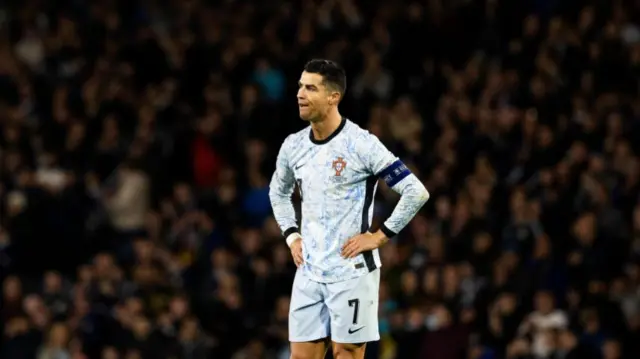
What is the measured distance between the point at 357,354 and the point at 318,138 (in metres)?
1.39

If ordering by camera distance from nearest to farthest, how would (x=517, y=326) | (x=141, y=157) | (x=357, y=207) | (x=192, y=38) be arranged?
1. (x=357, y=207)
2. (x=517, y=326)
3. (x=141, y=157)
4. (x=192, y=38)

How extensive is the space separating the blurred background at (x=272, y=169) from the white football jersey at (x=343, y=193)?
5.62m

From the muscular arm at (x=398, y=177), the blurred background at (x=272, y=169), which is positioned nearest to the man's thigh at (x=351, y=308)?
the muscular arm at (x=398, y=177)

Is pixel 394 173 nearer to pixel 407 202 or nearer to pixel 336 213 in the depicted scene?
pixel 407 202

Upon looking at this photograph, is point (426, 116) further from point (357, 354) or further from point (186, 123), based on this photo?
point (357, 354)

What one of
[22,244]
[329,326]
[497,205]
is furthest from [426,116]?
[329,326]

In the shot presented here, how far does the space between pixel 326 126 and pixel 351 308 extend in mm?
A: 1147

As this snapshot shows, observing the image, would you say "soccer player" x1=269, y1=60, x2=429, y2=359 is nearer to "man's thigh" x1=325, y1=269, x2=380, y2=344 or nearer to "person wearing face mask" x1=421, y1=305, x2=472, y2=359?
"man's thigh" x1=325, y1=269, x2=380, y2=344

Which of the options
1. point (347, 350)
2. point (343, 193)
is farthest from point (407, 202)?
point (347, 350)

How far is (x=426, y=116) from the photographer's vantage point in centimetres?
1742

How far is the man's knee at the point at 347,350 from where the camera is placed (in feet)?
28.6

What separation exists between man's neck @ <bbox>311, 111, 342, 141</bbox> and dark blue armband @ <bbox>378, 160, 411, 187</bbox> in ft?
1.37

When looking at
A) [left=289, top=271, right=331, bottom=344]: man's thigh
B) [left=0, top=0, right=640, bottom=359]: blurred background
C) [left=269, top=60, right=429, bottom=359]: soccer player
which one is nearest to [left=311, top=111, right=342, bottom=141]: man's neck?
[left=269, top=60, right=429, bottom=359]: soccer player

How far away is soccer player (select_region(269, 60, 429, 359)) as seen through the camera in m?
8.56
